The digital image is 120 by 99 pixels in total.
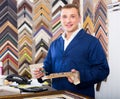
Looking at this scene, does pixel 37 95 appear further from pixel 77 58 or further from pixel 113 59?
pixel 113 59

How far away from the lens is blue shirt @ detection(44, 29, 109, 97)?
173cm

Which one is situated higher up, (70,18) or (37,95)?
(70,18)

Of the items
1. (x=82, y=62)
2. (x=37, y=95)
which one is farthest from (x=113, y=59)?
(x=37, y=95)

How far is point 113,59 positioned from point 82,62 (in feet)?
2.23

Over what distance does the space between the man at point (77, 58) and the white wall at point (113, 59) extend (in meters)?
0.56

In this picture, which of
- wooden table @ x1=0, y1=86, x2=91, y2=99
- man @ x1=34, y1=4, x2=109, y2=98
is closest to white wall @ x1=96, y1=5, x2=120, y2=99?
man @ x1=34, y1=4, x2=109, y2=98

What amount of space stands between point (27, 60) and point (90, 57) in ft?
3.91

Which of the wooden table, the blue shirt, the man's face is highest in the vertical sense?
the man's face

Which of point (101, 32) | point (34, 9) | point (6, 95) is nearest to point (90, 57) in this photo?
point (6, 95)

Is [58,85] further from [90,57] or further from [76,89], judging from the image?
[90,57]

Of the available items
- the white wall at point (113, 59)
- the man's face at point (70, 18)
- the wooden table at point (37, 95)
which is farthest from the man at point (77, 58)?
the white wall at point (113, 59)

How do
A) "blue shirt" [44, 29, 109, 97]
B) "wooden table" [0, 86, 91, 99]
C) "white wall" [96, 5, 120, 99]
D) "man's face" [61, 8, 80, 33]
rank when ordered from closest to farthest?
"wooden table" [0, 86, 91, 99] → "blue shirt" [44, 29, 109, 97] → "man's face" [61, 8, 80, 33] → "white wall" [96, 5, 120, 99]

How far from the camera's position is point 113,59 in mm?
2424

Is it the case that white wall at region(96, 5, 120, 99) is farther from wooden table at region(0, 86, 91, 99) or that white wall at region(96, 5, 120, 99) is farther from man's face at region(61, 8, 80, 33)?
wooden table at region(0, 86, 91, 99)
